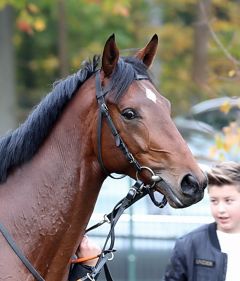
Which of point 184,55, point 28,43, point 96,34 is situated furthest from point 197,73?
point 28,43

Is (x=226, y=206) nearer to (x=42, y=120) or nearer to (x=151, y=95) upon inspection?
(x=151, y=95)

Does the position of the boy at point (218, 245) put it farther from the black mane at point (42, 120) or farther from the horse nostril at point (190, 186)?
the black mane at point (42, 120)

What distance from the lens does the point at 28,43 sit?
2017cm

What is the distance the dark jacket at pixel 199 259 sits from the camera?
4617mm

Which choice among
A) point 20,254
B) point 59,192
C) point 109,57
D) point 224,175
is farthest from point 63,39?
point 20,254

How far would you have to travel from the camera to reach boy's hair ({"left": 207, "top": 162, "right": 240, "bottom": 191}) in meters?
4.65

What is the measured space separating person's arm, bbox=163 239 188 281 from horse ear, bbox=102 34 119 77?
110cm

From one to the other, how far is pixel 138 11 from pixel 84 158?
14.6 m

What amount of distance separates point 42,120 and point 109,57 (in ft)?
1.44

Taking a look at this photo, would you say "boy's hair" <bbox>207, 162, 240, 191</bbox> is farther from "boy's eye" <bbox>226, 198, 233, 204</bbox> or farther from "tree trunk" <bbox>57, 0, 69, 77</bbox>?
"tree trunk" <bbox>57, 0, 69, 77</bbox>

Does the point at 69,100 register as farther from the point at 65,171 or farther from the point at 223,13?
the point at 223,13

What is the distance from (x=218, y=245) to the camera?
4.68 meters

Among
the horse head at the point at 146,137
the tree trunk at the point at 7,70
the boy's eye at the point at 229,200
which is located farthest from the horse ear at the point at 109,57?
the tree trunk at the point at 7,70

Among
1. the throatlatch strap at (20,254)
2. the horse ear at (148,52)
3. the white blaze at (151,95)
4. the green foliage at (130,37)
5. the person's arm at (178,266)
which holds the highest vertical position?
the green foliage at (130,37)
